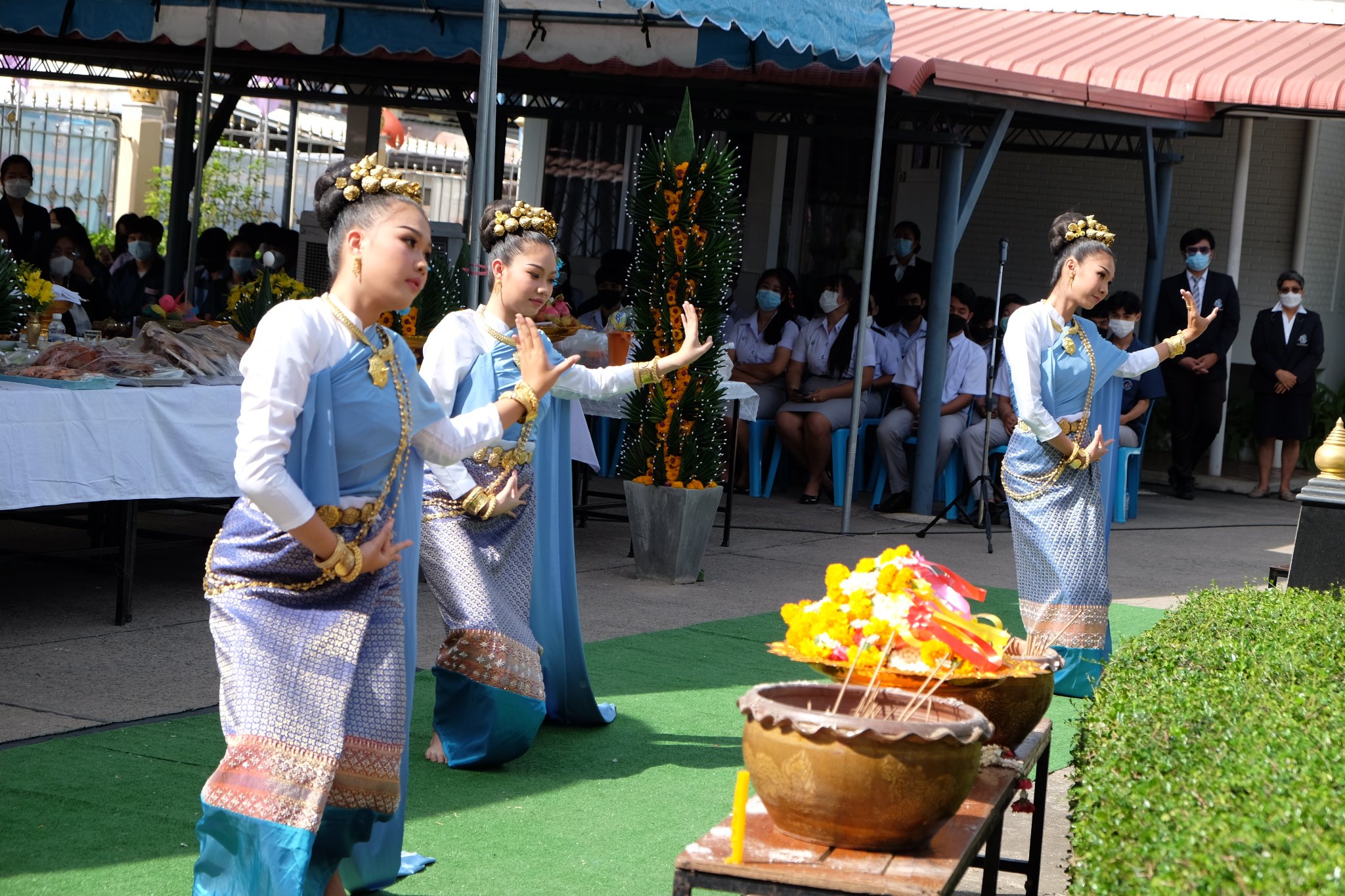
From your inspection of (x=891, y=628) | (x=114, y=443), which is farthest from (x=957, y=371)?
(x=891, y=628)

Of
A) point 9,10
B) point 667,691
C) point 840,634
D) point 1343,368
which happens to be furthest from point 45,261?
point 1343,368

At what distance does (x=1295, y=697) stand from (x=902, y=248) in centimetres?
982

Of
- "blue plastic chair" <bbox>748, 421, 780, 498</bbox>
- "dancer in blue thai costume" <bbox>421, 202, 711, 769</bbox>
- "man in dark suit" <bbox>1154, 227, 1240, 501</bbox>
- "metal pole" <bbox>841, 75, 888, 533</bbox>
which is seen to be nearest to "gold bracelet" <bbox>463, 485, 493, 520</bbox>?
"dancer in blue thai costume" <bbox>421, 202, 711, 769</bbox>

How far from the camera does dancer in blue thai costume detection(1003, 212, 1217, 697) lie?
6.34 m

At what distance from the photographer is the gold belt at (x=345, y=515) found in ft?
10.8

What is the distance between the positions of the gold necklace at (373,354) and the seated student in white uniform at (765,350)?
27.6 ft

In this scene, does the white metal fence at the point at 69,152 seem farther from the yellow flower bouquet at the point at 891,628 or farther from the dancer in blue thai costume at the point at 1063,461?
the yellow flower bouquet at the point at 891,628

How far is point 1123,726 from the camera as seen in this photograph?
3217 millimetres

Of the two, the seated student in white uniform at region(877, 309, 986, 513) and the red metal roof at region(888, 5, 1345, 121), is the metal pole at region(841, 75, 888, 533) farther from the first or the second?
the seated student in white uniform at region(877, 309, 986, 513)

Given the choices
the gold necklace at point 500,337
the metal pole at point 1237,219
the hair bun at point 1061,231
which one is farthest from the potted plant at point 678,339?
the metal pole at point 1237,219

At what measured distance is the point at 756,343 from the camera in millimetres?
12141

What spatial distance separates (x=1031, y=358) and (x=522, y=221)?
239 centimetres

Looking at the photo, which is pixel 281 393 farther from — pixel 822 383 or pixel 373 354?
pixel 822 383

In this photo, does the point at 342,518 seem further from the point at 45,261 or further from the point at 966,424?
the point at 45,261
